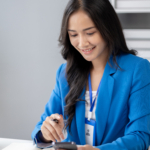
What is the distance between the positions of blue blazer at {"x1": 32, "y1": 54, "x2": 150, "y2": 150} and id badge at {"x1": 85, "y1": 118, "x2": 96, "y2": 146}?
29 millimetres

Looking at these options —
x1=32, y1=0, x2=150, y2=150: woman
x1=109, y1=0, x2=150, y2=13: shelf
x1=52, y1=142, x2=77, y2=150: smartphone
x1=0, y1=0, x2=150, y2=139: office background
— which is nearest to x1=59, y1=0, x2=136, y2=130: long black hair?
x1=32, y1=0, x2=150, y2=150: woman

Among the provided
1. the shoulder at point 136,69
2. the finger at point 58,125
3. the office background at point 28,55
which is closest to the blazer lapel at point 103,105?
the shoulder at point 136,69

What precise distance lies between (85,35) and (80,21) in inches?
3.4

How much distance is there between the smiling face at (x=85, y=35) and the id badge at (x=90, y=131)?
395 mm

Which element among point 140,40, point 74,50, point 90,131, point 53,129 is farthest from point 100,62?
point 140,40

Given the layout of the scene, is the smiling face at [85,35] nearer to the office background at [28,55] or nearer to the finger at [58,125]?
the finger at [58,125]

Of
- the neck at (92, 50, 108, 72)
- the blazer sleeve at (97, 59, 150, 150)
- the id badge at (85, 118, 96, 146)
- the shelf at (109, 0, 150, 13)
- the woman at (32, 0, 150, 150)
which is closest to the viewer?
the blazer sleeve at (97, 59, 150, 150)

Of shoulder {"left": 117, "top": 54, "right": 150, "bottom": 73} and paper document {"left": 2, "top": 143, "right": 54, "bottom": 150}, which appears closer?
paper document {"left": 2, "top": 143, "right": 54, "bottom": 150}

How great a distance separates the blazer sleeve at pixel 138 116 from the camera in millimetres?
1174

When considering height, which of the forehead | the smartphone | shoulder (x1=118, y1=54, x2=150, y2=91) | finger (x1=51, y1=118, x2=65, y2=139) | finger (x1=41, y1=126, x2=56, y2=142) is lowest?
finger (x1=41, y1=126, x2=56, y2=142)

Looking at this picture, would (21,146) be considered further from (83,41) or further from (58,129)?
(83,41)

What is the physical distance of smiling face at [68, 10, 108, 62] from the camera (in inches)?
52.2

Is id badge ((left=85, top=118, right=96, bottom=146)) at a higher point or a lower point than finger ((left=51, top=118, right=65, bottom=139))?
lower

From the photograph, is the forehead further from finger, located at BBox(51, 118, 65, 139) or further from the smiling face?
finger, located at BBox(51, 118, 65, 139)
